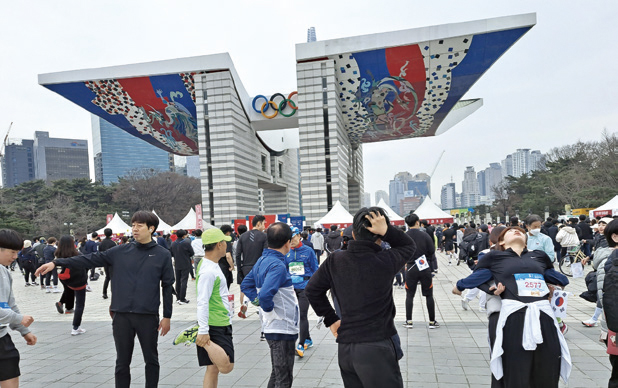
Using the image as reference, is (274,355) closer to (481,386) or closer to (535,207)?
(481,386)

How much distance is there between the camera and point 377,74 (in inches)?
1110

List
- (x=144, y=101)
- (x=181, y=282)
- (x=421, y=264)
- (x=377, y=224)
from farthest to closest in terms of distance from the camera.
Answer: (x=144, y=101), (x=181, y=282), (x=421, y=264), (x=377, y=224)

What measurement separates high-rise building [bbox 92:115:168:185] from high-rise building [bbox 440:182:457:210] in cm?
12257

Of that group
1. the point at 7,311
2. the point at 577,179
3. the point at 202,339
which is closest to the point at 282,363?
the point at 202,339

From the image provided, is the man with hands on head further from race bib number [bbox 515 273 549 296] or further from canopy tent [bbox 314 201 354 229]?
canopy tent [bbox 314 201 354 229]

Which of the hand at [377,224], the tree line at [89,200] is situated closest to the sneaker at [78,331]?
the hand at [377,224]

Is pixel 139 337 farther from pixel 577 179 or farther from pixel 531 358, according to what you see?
pixel 577 179

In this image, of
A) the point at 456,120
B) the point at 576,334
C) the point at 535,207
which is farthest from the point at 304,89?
the point at 535,207

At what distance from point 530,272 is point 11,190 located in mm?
59790

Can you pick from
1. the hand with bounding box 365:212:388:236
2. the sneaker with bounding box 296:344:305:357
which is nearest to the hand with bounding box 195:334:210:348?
the hand with bounding box 365:212:388:236

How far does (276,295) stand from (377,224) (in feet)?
5.38

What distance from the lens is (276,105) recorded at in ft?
109

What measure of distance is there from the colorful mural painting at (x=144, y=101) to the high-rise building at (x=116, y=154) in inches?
3716

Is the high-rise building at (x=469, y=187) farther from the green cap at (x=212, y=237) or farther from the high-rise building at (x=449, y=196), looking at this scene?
the green cap at (x=212, y=237)
